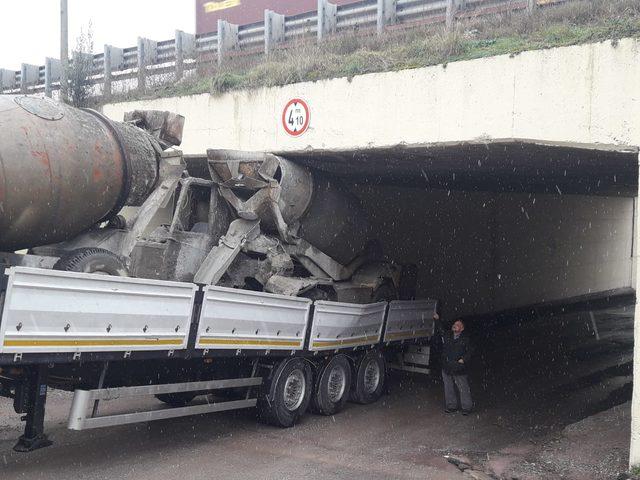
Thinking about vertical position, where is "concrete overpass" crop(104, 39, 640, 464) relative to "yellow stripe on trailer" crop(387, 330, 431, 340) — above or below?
above

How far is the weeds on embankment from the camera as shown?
10391mm

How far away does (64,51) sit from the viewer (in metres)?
17.3

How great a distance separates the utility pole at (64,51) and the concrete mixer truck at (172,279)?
575 cm

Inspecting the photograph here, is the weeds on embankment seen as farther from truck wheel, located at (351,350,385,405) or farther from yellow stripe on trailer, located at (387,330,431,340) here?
truck wheel, located at (351,350,385,405)

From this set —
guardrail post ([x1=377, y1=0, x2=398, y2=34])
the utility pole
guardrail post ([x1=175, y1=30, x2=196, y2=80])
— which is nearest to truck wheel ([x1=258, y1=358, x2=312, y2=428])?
guardrail post ([x1=377, y1=0, x2=398, y2=34])

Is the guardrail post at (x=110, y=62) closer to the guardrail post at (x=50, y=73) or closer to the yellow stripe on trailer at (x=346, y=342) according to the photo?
the guardrail post at (x=50, y=73)

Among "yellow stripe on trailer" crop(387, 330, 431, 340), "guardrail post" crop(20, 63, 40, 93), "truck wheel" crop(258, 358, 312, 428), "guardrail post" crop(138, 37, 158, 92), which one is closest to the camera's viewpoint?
"truck wheel" crop(258, 358, 312, 428)

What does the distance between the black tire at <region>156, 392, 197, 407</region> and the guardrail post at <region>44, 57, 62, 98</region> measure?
1094cm

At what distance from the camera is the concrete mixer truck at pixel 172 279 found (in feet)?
23.1

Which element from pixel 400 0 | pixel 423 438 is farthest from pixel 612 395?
pixel 400 0

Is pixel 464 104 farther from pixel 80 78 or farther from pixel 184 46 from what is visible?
pixel 80 78

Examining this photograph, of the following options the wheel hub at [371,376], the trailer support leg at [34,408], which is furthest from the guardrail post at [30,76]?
the trailer support leg at [34,408]

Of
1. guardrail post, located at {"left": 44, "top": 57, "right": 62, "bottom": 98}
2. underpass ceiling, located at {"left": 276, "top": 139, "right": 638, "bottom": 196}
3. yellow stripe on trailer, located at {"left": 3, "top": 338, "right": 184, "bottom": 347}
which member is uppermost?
guardrail post, located at {"left": 44, "top": 57, "right": 62, "bottom": 98}

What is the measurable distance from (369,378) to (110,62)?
9715mm
